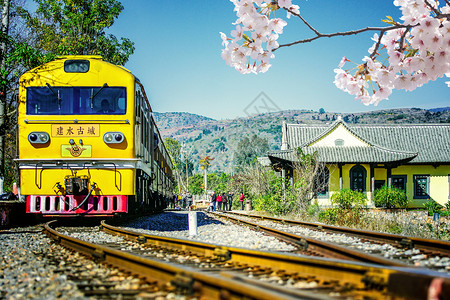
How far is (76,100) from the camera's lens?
10.2 meters

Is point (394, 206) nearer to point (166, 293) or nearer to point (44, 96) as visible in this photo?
point (44, 96)

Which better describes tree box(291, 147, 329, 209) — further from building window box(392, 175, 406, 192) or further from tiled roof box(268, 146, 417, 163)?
building window box(392, 175, 406, 192)

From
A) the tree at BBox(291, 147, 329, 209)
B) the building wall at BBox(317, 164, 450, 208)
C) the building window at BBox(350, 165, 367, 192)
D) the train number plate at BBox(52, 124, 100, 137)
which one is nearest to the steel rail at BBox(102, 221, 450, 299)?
the train number plate at BBox(52, 124, 100, 137)

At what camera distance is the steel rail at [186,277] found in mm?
2967

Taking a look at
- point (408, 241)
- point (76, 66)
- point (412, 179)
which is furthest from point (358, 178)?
point (408, 241)

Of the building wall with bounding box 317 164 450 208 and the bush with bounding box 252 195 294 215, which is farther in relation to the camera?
the building wall with bounding box 317 164 450 208

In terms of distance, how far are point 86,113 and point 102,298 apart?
708 cm

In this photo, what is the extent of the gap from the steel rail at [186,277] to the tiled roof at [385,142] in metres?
23.2

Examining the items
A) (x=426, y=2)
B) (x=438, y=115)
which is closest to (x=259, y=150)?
(x=438, y=115)

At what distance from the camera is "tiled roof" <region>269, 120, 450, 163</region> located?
29516 mm

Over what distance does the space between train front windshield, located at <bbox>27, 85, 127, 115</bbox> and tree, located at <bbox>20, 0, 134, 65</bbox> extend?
34.3ft

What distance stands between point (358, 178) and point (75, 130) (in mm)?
24370

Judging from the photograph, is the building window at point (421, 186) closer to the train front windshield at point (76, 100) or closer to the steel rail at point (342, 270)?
the train front windshield at point (76, 100)

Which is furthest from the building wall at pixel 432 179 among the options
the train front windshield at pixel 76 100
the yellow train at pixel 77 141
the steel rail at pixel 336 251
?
the steel rail at pixel 336 251
